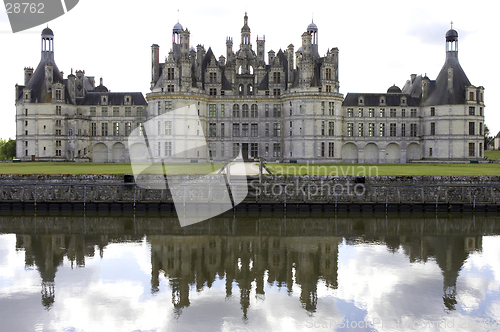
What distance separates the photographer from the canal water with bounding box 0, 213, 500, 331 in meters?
11.5

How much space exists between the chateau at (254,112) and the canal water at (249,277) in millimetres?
33618

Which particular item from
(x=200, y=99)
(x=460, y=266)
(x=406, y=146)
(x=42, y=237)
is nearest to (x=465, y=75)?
(x=406, y=146)

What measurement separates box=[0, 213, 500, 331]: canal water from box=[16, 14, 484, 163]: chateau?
110 ft

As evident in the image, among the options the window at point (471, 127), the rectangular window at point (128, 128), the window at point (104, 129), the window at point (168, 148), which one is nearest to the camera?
the window at point (168, 148)

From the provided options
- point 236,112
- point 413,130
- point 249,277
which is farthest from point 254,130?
point 249,277

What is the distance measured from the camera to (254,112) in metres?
60.0

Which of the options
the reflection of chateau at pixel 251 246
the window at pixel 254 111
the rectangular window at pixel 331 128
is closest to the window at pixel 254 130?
the window at pixel 254 111

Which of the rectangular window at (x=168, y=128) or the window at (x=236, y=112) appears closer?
the rectangular window at (x=168, y=128)

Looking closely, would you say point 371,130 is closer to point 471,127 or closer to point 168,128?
point 471,127

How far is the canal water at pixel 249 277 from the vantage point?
11461 millimetres

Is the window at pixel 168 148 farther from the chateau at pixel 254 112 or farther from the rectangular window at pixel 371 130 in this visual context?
the rectangular window at pixel 371 130

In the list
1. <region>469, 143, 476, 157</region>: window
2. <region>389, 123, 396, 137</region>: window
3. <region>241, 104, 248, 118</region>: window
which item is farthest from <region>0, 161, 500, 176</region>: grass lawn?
<region>389, 123, 396, 137</region>: window

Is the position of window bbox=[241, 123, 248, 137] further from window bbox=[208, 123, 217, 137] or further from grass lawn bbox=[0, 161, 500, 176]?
grass lawn bbox=[0, 161, 500, 176]

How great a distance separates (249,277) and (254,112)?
4663 centimetres
